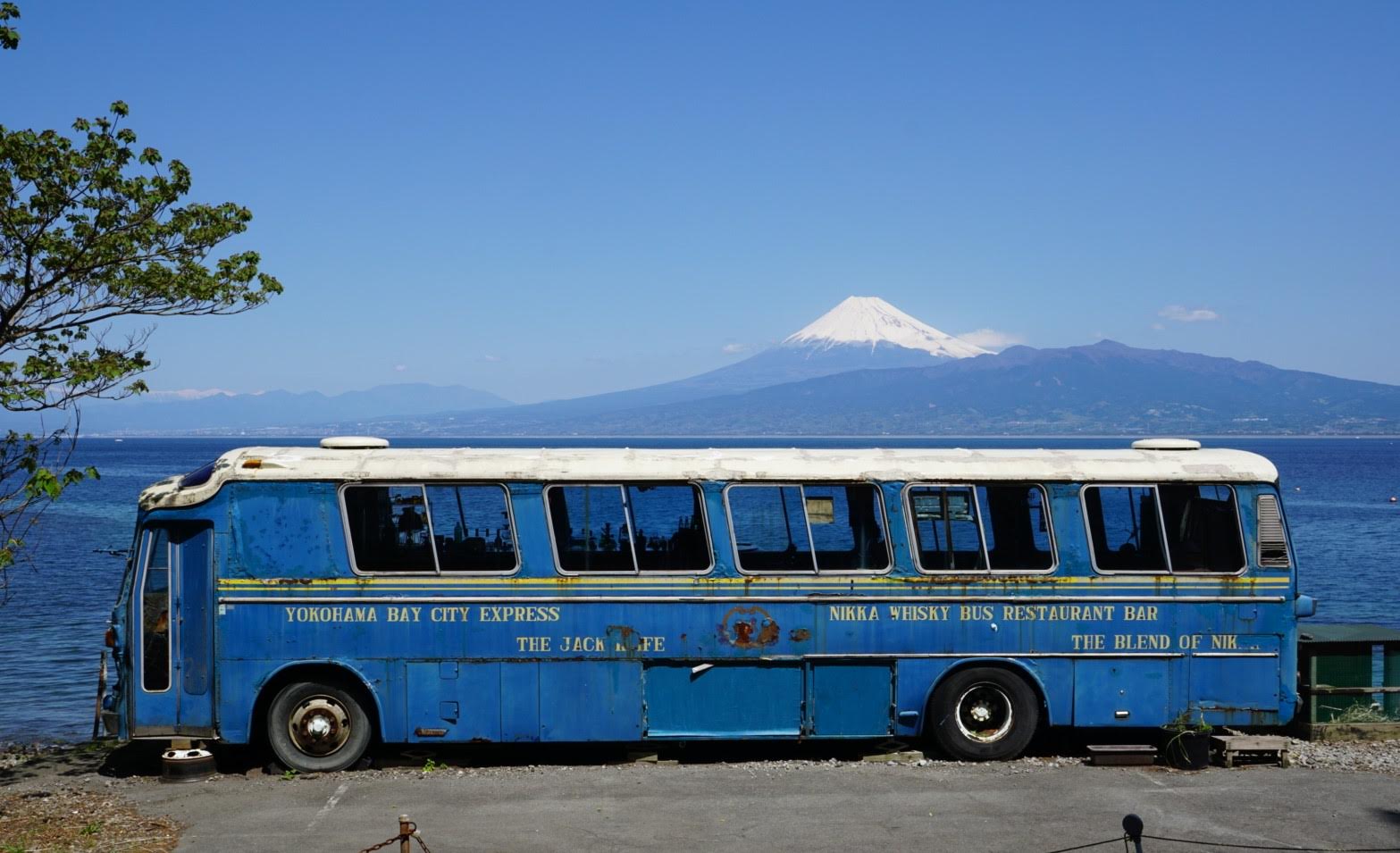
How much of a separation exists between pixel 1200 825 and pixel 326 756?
7.99 meters

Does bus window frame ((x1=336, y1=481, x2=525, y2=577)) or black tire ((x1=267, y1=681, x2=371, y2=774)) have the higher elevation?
bus window frame ((x1=336, y1=481, x2=525, y2=577))

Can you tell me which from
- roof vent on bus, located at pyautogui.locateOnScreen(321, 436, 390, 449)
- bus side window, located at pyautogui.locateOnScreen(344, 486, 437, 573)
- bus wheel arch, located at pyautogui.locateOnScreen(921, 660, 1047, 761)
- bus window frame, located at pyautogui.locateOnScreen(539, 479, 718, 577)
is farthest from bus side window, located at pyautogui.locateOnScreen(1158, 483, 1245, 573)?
roof vent on bus, located at pyautogui.locateOnScreen(321, 436, 390, 449)

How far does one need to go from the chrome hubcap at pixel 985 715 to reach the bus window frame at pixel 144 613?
762 cm

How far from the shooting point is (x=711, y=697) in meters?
12.9

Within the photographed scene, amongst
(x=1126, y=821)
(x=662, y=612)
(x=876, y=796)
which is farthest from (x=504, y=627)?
(x=1126, y=821)

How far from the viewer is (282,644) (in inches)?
498

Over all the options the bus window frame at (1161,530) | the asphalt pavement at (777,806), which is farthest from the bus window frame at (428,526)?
the bus window frame at (1161,530)

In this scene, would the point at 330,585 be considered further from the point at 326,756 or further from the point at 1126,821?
the point at 1126,821

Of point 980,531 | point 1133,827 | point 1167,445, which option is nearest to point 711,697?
→ point 980,531

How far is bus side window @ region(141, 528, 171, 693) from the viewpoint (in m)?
12.5

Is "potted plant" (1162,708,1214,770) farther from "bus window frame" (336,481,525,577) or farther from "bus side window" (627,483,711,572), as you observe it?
"bus window frame" (336,481,525,577)

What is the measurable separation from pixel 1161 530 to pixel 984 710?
251 cm

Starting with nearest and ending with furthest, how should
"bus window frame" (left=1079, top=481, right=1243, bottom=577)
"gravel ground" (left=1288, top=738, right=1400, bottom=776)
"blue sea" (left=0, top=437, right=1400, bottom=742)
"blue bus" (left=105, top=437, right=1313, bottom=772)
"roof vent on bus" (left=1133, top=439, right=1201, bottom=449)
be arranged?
"blue bus" (left=105, top=437, right=1313, bottom=772) → "bus window frame" (left=1079, top=481, right=1243, bottom=577) → "gravel ground" (left=1288, top=738, right=1400, bottom=776) → "roof vent on bus" (left=1133, top=439, right=1201, bottom=449) → "blue sea" (left=0, top=437, right=1400, bottom=742)

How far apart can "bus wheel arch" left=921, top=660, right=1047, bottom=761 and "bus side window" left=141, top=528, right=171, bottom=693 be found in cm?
732
